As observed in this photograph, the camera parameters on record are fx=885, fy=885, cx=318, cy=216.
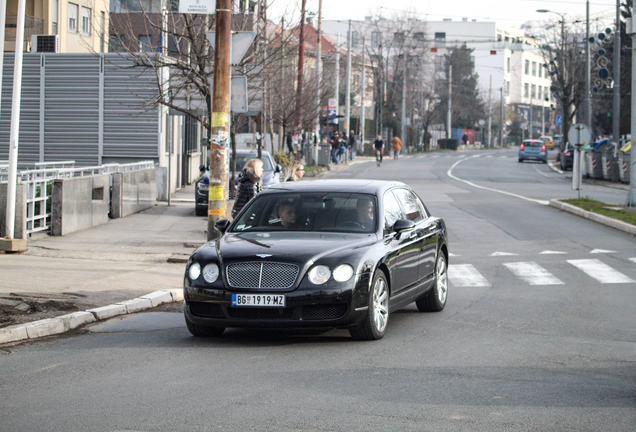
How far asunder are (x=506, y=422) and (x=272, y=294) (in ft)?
9.05

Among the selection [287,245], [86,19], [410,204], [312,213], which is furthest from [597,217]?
[86,19]

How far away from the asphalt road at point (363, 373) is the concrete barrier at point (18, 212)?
5164 millimetres

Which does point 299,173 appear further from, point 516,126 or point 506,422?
point 516,126

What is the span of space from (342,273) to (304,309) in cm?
46

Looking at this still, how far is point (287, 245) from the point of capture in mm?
8000

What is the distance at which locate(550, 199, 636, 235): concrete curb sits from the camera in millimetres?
19125

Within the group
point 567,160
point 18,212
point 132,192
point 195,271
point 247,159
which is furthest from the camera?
point 567,160

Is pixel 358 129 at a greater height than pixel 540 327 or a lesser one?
greater

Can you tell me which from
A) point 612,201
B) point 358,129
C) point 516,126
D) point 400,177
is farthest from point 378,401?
point 516,126

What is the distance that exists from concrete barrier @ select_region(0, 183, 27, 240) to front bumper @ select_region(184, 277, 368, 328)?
743cm

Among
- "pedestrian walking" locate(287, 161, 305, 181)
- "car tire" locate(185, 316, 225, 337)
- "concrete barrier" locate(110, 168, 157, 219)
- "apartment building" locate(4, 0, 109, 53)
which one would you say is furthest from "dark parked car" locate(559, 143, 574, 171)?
"car tire" locate(185, 316, 225, 337)

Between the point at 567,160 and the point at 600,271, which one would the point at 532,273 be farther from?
the point at 567,160

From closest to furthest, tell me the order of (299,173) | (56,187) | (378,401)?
(378,401) → (56,187) → (299,173)

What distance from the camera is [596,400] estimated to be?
5961 mm
